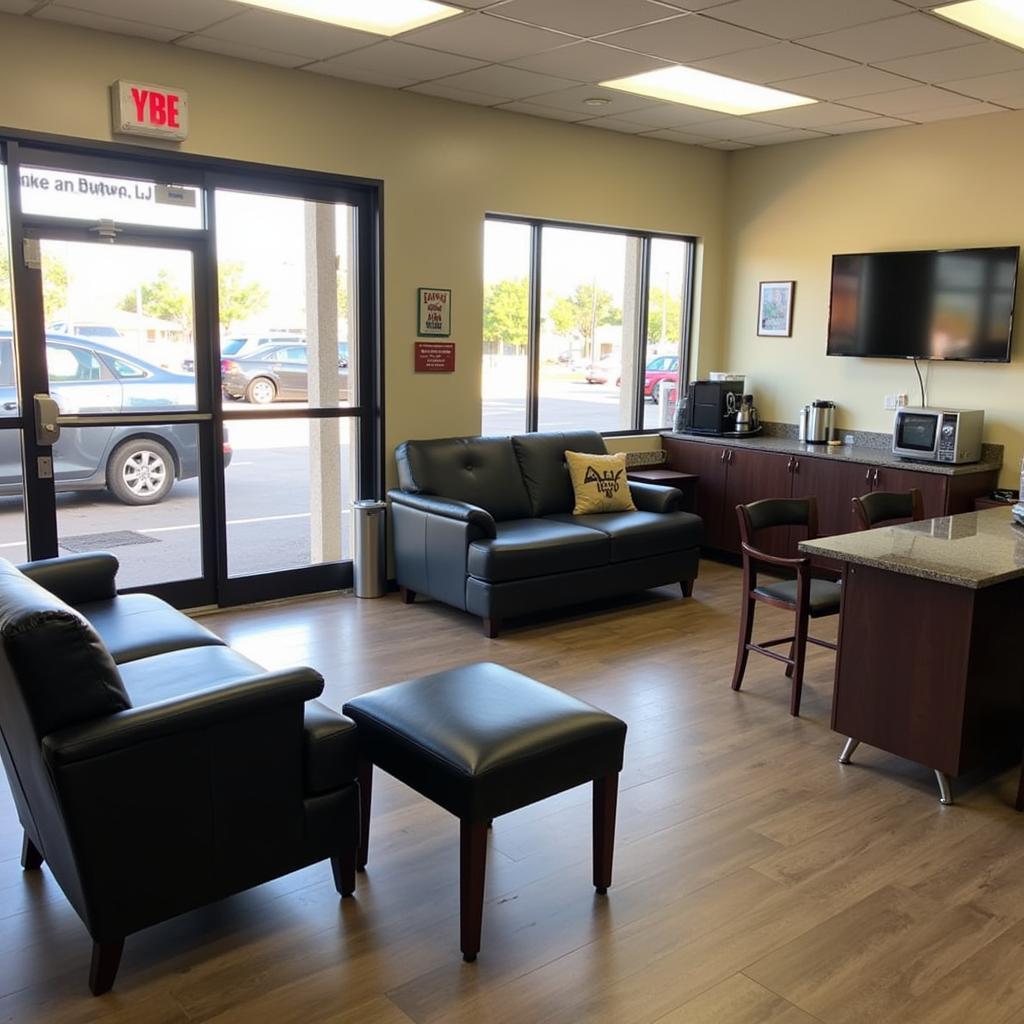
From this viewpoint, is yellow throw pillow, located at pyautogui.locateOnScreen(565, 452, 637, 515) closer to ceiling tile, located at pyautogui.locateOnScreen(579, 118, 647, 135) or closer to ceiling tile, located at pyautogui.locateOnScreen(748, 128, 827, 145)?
ceiling tile, located at pyautogui.locateOnScreen(579, 118, 647, 135)

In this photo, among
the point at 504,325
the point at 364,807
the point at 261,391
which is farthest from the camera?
the point at 504,325

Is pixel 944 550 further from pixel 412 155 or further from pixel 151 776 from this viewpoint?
pixel 412 155

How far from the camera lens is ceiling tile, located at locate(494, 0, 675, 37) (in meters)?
3.88

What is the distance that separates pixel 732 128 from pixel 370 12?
2752mm

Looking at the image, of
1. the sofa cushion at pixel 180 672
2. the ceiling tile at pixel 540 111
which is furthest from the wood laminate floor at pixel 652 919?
the ceiling tile at pixel 540 111

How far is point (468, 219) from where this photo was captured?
5.74 meters

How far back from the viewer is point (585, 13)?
13.1 feet

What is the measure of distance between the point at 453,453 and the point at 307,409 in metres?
0.85

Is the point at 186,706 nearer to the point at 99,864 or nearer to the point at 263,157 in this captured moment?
the point at 99,864

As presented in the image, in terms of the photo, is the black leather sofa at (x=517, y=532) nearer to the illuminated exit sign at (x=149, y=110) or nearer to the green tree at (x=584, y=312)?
the green tree at (x=584, y=312)

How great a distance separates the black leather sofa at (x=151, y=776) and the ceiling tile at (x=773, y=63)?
3.63m

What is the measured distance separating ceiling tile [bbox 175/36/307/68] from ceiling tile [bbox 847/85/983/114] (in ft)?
9.63

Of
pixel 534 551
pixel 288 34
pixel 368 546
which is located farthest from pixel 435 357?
pixel 288 34

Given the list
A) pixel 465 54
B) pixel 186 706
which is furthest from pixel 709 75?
pixel 186 706
